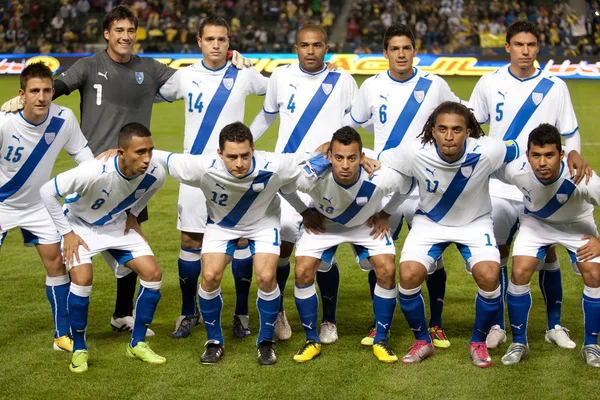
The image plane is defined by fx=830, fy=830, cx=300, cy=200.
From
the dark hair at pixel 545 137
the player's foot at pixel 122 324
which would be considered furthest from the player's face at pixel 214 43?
the dark hair at pixel 545 137

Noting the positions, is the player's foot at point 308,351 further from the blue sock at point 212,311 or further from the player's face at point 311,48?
the player's face at point 311,48

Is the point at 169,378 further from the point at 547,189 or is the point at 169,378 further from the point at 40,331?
the point at 547,189

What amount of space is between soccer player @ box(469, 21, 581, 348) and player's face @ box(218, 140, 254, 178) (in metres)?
1.86

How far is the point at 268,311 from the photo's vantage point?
19.1ft

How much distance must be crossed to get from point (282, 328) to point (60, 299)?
167 centimetres

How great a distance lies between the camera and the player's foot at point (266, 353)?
575 centimetres

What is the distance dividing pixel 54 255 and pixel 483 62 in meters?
18.9

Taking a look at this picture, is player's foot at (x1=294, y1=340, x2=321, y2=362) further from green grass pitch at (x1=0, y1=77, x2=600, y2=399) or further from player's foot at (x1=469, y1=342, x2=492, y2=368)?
player's foot at (x1=469, y1=342, x2=492, y2=368)

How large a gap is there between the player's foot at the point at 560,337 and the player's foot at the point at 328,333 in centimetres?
158

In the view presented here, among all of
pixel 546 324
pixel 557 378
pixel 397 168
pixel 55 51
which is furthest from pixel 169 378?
pixel 55 51

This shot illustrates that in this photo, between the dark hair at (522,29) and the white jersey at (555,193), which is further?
the dark hair at (522,29)

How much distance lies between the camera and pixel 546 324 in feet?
21.7

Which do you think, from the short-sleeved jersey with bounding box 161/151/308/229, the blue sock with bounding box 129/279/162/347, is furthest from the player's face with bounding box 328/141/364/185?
the blue sock with bounding box 129/279/162/347

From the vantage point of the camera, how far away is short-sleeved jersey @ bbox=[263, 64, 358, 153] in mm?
6418
